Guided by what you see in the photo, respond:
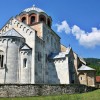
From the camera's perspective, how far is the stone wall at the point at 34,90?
23347mm

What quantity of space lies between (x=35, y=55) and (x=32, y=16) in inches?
357

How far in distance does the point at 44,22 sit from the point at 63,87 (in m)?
14.9

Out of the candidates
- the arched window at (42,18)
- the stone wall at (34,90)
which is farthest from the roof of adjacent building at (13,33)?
the stone wall at (34,90)

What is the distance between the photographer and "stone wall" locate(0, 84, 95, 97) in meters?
23.3

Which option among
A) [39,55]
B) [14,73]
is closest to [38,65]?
[39,55]

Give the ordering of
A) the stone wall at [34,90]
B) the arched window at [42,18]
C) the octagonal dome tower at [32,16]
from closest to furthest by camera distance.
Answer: the stone wall at [34,90] < the octagonal dome tower at [32,16] < the arched window at [42,18]

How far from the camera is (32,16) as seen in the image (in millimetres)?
38312

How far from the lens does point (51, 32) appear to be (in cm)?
3912

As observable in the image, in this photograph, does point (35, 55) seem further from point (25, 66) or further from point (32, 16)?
point (32, 16)

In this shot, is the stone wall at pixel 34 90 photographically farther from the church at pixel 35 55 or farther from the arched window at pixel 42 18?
the arched window at pixel 42 18

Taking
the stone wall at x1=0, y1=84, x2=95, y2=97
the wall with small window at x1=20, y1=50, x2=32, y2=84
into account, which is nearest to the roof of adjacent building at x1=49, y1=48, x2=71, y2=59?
the wall with small window at x1=20, y1=50, x2=32, y2=84

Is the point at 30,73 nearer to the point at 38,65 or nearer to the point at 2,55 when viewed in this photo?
the point at 38,65

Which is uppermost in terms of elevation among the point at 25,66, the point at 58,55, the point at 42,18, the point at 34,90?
the point at 42,18

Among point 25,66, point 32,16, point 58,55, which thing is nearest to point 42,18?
point 32,16
